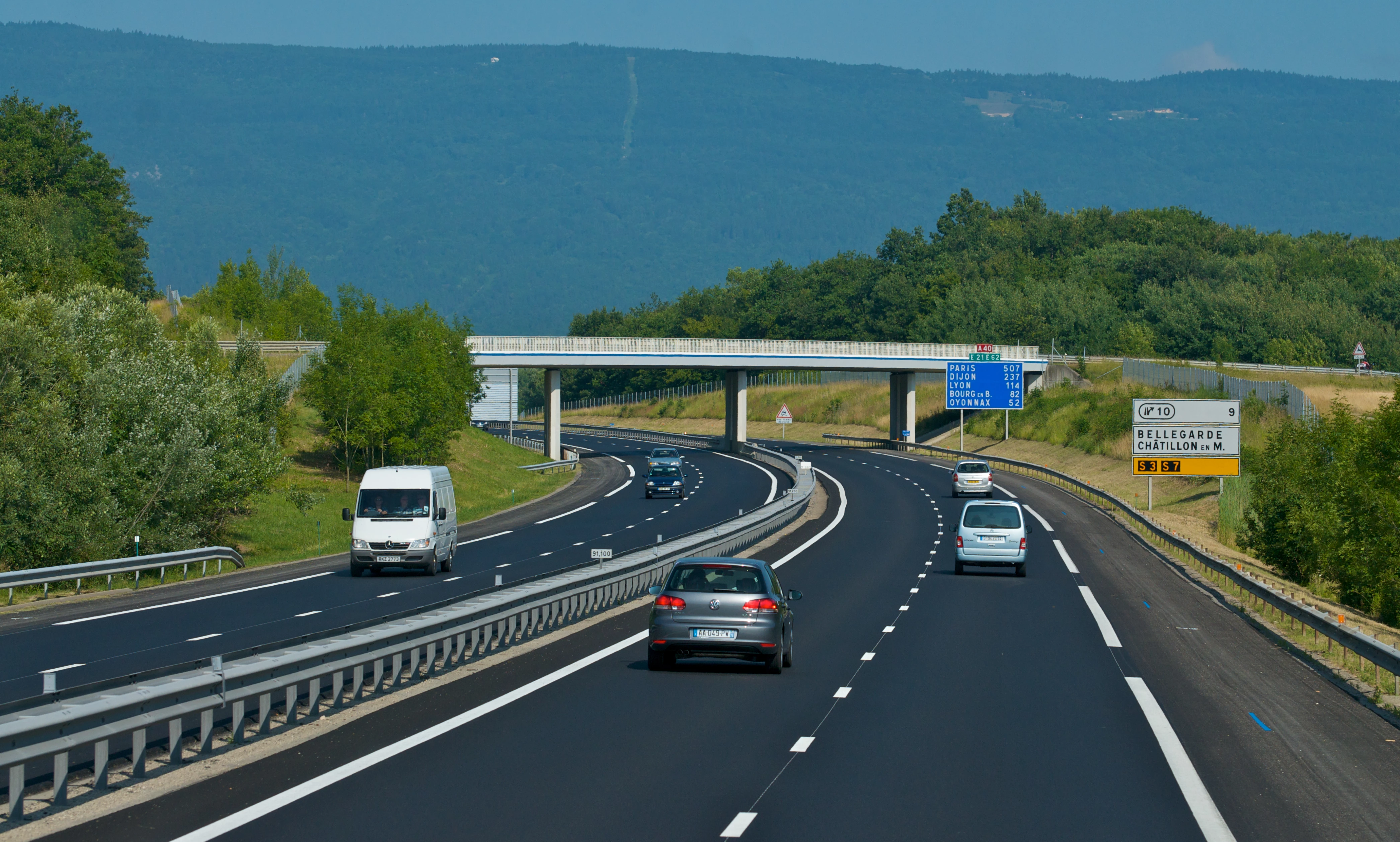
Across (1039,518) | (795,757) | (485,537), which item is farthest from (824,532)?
(795,757)

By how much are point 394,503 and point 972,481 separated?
3517 cm

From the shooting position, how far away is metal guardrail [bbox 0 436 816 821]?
33.4 feet

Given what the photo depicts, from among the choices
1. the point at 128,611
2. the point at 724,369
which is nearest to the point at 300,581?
the point at 128,611

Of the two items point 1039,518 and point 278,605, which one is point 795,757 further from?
point 1039,518

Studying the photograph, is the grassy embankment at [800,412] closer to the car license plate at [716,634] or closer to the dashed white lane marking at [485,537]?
the dashed white lane marking at [485,537]

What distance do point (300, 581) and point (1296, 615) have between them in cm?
2058

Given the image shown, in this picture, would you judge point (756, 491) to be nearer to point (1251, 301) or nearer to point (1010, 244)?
point (1251, 301)

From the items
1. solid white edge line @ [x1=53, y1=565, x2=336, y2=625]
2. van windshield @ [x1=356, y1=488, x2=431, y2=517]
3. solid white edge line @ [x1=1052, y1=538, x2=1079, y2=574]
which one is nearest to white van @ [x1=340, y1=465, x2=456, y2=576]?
van windshield @ [x1=356, y1=488, x2=431, y2=517]

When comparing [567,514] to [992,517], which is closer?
[992,517]

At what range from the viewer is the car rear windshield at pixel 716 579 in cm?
1759

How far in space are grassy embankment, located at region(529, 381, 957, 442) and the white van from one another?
85327 millimetres

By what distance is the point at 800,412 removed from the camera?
14375 cm

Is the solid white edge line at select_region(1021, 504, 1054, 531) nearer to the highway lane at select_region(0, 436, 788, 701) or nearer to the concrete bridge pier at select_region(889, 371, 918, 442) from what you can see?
the highway lane at select_region(0, 436, 788, 701)

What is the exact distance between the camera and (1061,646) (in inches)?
822
